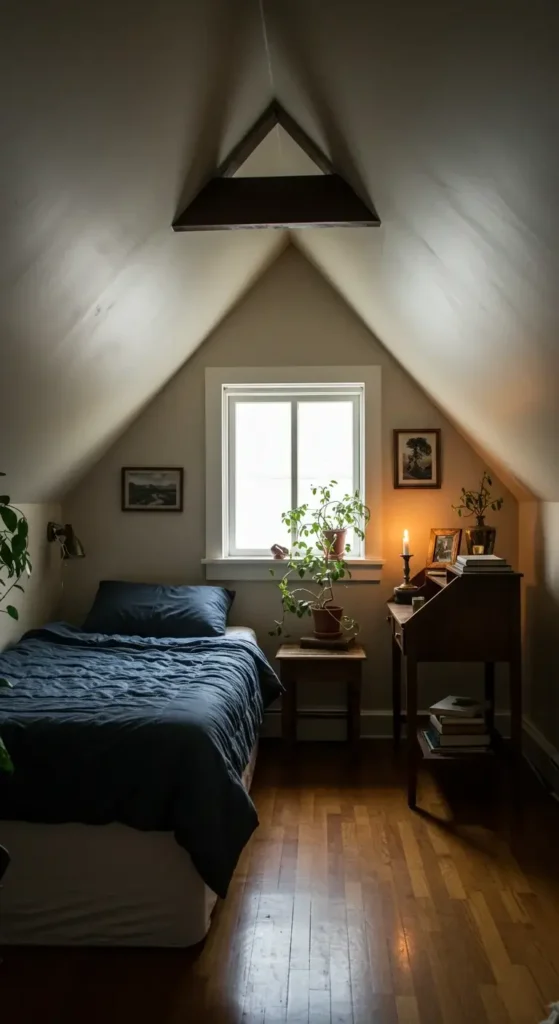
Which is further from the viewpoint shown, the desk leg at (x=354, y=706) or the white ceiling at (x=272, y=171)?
the desk leg at (x=354, y=706)

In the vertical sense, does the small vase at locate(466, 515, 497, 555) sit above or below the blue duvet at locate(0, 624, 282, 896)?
above

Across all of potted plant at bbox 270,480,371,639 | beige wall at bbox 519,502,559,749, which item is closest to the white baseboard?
beige wall at bbox 519,502,559,749

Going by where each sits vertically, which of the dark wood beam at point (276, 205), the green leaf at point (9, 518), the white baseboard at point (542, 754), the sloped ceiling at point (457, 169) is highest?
the dark wood beam at point (276, 205)

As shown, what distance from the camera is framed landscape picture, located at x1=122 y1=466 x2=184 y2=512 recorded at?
4.64m

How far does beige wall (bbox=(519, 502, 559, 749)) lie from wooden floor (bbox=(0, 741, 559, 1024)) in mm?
542

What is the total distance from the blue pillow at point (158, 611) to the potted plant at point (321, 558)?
41 cm

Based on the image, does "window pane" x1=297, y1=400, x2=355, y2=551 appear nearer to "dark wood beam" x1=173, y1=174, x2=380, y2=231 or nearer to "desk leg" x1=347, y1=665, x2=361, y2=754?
"desk leg" x1=347, y1=665, x2=361, y2=754

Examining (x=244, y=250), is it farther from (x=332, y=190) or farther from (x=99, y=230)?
(x=99, y=230)

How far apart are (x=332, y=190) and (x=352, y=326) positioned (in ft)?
4.92

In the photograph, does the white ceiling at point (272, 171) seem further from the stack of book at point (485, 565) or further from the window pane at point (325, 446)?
the window pane at point (325, 446)

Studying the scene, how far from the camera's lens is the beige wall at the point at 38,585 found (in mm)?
3951

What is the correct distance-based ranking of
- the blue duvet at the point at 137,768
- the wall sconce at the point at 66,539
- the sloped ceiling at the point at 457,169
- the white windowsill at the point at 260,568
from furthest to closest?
the white windowsill at the point at 260,568, the wall sconce at the point at 66,539, the blue duvet at the point at 137,768, the sloped ceiling at the point at 457,169

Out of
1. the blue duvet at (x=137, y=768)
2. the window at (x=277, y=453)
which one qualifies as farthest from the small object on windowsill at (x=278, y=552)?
the blue duvet at (x=137, y=768)

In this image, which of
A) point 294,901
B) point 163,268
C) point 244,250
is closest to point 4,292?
point 163,268
